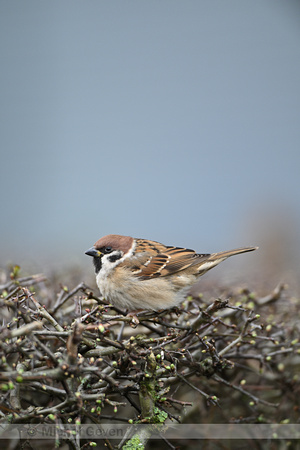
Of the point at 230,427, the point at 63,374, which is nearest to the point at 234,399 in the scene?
the point at 230,427

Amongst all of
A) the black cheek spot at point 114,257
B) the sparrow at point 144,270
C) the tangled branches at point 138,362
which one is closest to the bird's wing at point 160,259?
the sparrow at point 144,270

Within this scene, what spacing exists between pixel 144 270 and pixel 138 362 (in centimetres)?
67

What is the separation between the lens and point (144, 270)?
2.31 m

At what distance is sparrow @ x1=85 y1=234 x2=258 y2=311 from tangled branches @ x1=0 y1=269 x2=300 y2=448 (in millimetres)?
113

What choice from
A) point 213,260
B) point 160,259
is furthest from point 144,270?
point 213,260

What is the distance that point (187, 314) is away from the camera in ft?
6.52

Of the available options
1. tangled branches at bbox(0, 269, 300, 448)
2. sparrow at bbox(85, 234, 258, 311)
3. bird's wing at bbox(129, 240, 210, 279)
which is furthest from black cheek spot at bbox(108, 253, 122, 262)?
tangled branches at bbox(0, 269, 300, 448)

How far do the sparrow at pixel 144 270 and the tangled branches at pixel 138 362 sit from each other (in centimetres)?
11

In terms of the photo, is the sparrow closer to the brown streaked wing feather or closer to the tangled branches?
the brown streaked wing feather

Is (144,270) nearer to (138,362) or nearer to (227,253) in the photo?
(227,253)

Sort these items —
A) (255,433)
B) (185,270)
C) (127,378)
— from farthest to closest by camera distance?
(185,270), (255,433), (127,378)

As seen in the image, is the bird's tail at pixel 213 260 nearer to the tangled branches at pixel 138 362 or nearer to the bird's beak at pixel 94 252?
the tangled branches at pixel 138 362

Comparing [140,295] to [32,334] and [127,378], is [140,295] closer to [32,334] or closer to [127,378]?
[127,378]

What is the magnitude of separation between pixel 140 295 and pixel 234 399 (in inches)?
24.2
